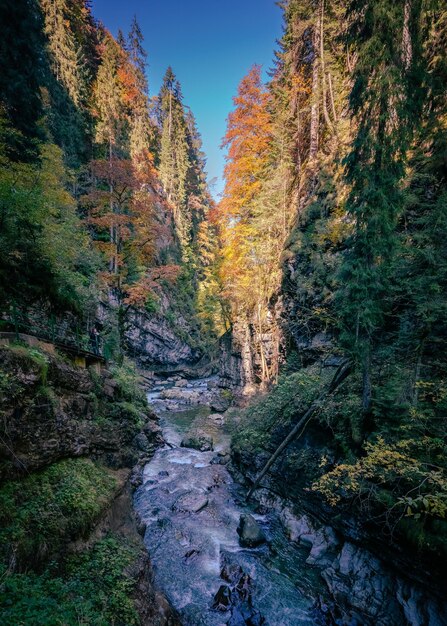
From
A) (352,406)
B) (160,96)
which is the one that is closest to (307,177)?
(352,406)

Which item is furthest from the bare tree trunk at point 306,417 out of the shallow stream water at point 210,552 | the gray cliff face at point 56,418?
the gray cliff face at point 56,418

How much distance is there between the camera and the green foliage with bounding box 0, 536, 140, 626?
368 centimetres

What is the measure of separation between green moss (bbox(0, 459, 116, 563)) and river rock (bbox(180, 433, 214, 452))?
1075 cm

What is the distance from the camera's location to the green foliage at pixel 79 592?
3678 mm

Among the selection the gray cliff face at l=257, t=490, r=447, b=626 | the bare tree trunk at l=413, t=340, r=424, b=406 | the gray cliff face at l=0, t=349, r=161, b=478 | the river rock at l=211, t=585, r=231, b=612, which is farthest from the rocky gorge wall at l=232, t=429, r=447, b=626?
the gray cliff face at l=0, t=349, r=161, b=478

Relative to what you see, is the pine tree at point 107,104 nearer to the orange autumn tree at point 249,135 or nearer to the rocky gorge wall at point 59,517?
the orange autumn tree at point 249,135

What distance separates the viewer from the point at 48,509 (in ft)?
17.1

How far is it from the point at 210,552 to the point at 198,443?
8.22m

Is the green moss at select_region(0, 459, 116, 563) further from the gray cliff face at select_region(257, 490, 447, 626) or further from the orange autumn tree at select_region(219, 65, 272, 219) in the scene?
the orange autumn tree at select_region(219, 65, 272, 219)

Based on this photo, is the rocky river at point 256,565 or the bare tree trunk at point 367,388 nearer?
the rocky river at point 256,565

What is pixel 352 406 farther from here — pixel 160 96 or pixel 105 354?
pixel 160 96

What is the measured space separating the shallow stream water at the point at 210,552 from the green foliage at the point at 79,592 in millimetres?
2837

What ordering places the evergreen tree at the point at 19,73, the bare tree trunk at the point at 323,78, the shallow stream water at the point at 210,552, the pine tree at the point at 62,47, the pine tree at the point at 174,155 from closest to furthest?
the shallow stream water at the point at 210,552, the evergreen tree at the point at 19,73, the bare tree trunk at the point at 323,78, the pine tree at the point at 62,47, the pine tree at the point at 174,155

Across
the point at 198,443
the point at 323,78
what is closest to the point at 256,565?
the point at 198,443
